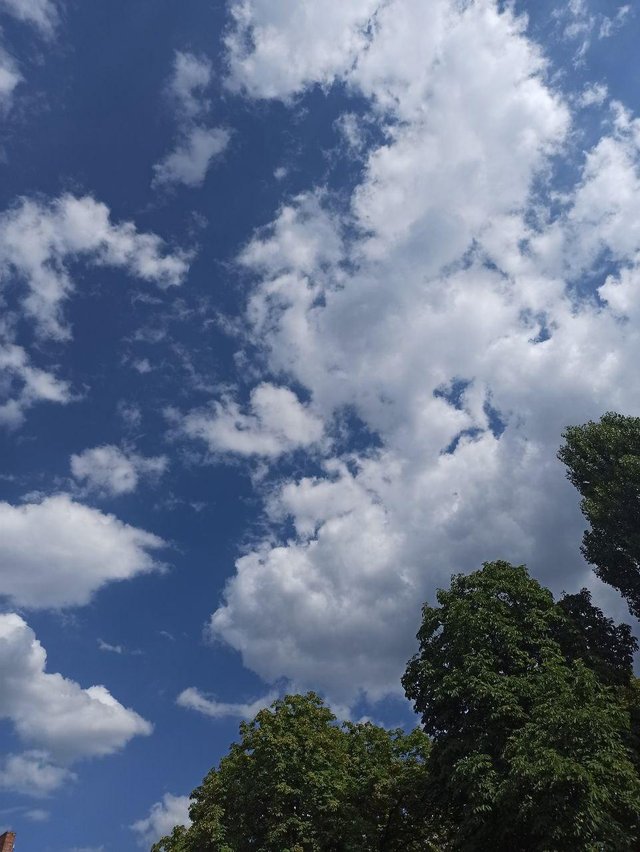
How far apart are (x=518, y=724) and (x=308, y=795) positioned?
12.6m

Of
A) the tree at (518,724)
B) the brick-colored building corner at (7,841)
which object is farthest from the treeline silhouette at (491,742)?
the brick-colored building corner at (7,841)

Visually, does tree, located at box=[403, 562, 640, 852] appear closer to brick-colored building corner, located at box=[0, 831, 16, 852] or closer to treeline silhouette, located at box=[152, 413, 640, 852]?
treeline silhouette, located at box=[152, 413, 640, 852]

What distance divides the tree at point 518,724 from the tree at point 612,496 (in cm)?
427

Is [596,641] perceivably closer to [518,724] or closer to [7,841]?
[518,724]

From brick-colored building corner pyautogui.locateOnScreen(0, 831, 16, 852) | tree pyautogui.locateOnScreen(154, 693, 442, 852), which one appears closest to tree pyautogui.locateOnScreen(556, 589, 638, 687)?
tree pyautogui.locateOnScreen(154, 693, 442, 852)

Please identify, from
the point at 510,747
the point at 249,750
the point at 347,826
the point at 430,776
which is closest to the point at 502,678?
the point at 510,747

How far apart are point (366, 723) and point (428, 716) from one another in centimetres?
1118

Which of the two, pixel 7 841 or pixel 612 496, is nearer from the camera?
pixel 612 496

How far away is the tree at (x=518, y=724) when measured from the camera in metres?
20.6

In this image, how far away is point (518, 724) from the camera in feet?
80.4

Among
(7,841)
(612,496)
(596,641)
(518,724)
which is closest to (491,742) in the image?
(518,724)

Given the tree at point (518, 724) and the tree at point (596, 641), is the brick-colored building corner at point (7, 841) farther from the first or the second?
the tree at point (596, 641)

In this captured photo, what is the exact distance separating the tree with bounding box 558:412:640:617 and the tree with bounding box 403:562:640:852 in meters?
4.27

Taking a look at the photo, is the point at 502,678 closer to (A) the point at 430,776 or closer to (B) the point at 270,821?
(A) the point at 430,776
